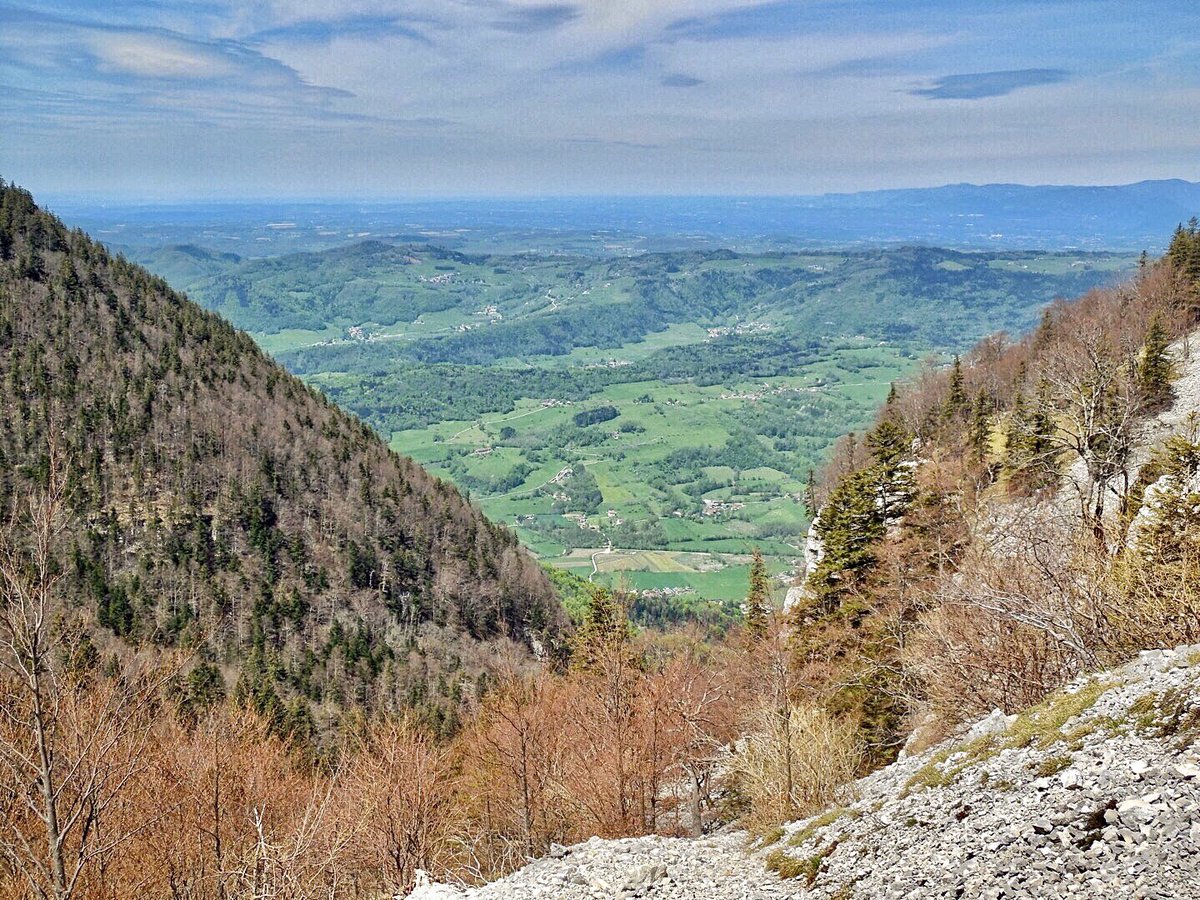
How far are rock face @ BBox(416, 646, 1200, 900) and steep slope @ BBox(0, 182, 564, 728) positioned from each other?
45864mm

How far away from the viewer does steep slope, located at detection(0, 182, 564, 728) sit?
70500mm

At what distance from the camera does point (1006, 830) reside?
35.6ft

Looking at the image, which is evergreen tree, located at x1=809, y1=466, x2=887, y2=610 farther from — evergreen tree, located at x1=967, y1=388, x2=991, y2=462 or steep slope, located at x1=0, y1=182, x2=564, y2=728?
steep slope, located at x1=0, y1=182, x2=564, y2=728

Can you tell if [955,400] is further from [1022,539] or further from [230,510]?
[230,510]

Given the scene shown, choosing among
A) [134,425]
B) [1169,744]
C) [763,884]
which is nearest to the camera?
[1169,744]

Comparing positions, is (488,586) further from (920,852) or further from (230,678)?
(920,852)

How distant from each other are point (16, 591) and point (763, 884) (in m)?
13.6

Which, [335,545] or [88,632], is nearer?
[88,632]

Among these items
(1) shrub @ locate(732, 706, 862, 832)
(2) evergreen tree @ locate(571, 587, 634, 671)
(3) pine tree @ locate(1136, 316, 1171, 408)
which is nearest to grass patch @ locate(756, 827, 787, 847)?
(1) shrub @ locate(732, 706, 862, 832)

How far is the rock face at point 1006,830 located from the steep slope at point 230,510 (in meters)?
45.9

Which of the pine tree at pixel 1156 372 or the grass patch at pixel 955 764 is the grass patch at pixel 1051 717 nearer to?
the grass patch at pixel 955 764

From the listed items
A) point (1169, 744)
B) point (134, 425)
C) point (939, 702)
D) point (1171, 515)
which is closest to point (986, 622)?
point (939, 702)

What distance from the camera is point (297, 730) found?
50750 mm

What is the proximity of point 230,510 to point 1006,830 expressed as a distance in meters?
91.6
